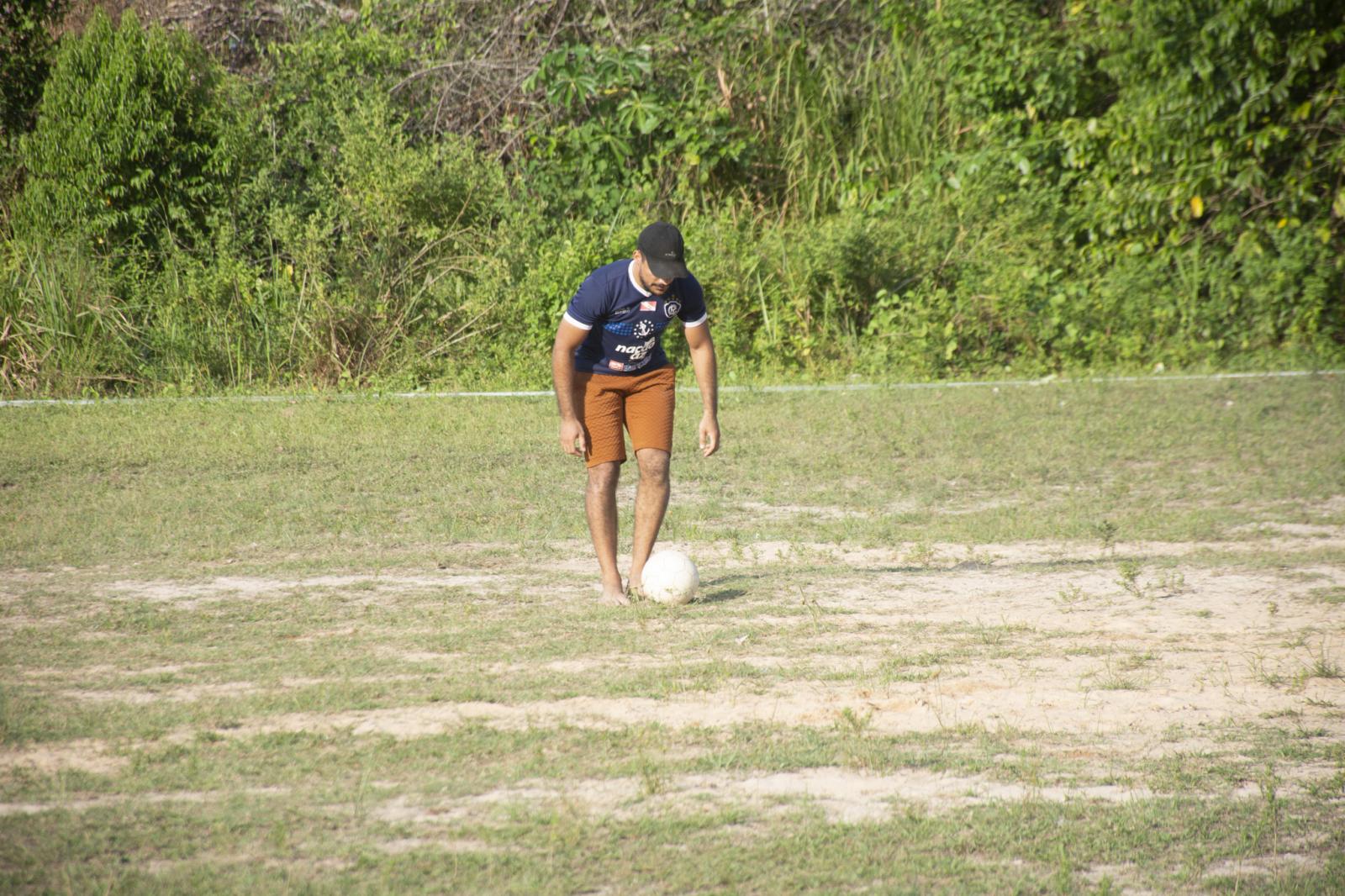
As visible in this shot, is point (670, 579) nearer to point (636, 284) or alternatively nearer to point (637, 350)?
point (637, 350)

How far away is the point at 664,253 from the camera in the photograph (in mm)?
5914

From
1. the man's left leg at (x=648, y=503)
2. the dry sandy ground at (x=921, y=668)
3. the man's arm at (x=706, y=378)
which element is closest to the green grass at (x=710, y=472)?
the dry sandy ground at (x=921, y=668)

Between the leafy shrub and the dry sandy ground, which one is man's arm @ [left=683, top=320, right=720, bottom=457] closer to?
the dry sandy ground

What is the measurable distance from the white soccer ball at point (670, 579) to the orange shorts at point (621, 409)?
1.68ft

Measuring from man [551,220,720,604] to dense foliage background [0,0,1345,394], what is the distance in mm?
7836

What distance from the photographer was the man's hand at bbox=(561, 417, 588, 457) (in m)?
6.21

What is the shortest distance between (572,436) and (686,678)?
1.49 m

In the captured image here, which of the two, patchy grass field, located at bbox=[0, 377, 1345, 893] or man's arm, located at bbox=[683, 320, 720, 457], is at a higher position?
man's arm, located at bbox=[683, 320, 720, 457]

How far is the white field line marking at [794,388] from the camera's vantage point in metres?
12.8

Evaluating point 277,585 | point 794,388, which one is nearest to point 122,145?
point 794,388

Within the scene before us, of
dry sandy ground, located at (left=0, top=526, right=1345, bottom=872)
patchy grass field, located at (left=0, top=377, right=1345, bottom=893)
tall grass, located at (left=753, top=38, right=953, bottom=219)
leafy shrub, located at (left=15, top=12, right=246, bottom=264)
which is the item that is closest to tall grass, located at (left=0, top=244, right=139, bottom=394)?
leafy shrub, located at (left=15, top=12, right=246, bottom=264)

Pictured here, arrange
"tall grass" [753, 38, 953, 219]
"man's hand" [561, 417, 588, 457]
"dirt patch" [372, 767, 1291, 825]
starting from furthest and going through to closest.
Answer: "tall grass" [753, 38, 953, 219]
"man's hand" [561, 417, 588, 457]
"dirt patch" [372, 767, 1291, 825]

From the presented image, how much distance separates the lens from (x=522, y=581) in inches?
271

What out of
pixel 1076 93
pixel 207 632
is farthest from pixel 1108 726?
pixel 1076 93
